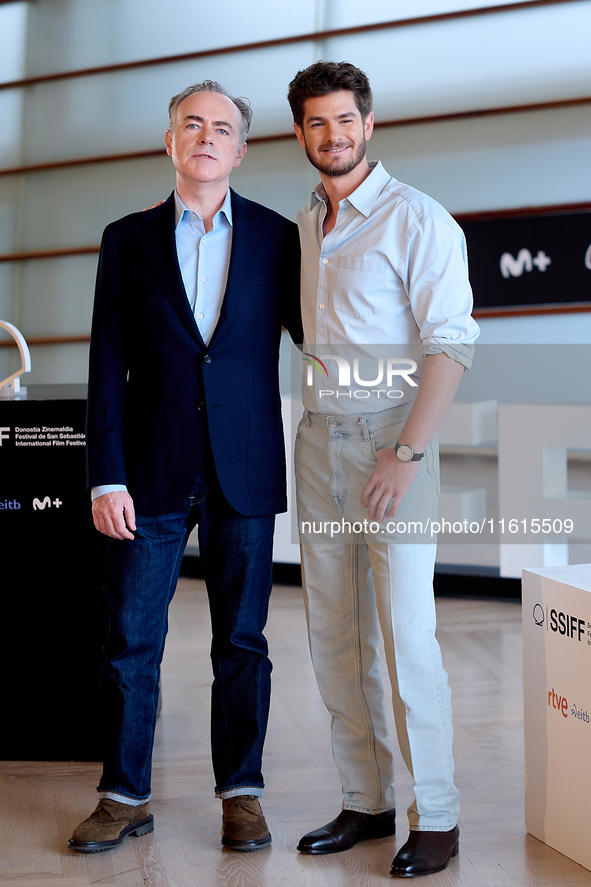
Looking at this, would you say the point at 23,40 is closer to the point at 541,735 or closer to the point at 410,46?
the point at 410,46

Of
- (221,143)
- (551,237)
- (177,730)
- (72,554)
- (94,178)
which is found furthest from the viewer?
(94,178)

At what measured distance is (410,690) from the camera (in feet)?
5.34

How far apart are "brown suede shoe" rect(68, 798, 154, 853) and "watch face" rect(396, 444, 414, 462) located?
951 millimetres

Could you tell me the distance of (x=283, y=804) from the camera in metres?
2.01

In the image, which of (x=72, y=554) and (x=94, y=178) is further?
(x=94, y=178)

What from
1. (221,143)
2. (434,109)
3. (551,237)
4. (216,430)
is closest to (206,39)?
(434,109)

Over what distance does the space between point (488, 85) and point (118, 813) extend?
3804 mm

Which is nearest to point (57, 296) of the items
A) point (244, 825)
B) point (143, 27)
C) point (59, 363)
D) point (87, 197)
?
point (59, 363)

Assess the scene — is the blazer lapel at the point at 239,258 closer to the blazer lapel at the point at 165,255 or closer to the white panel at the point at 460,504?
the blazer lapel at the point at 165,255

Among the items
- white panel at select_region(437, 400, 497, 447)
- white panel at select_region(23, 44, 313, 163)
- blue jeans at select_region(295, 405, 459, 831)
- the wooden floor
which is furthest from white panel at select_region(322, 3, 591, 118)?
blue jeans at select_region(295, 405, 459, 831)

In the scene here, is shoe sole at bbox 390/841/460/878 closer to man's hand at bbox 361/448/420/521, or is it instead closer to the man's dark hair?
man's hand at bbox 361/448/420/521

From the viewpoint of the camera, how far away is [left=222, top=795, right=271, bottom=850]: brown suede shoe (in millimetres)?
1777

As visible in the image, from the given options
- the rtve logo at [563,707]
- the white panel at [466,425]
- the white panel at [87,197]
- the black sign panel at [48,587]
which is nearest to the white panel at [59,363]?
the white panel at [87,197]

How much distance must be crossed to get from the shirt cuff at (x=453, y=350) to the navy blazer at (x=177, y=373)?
0.36 metres
